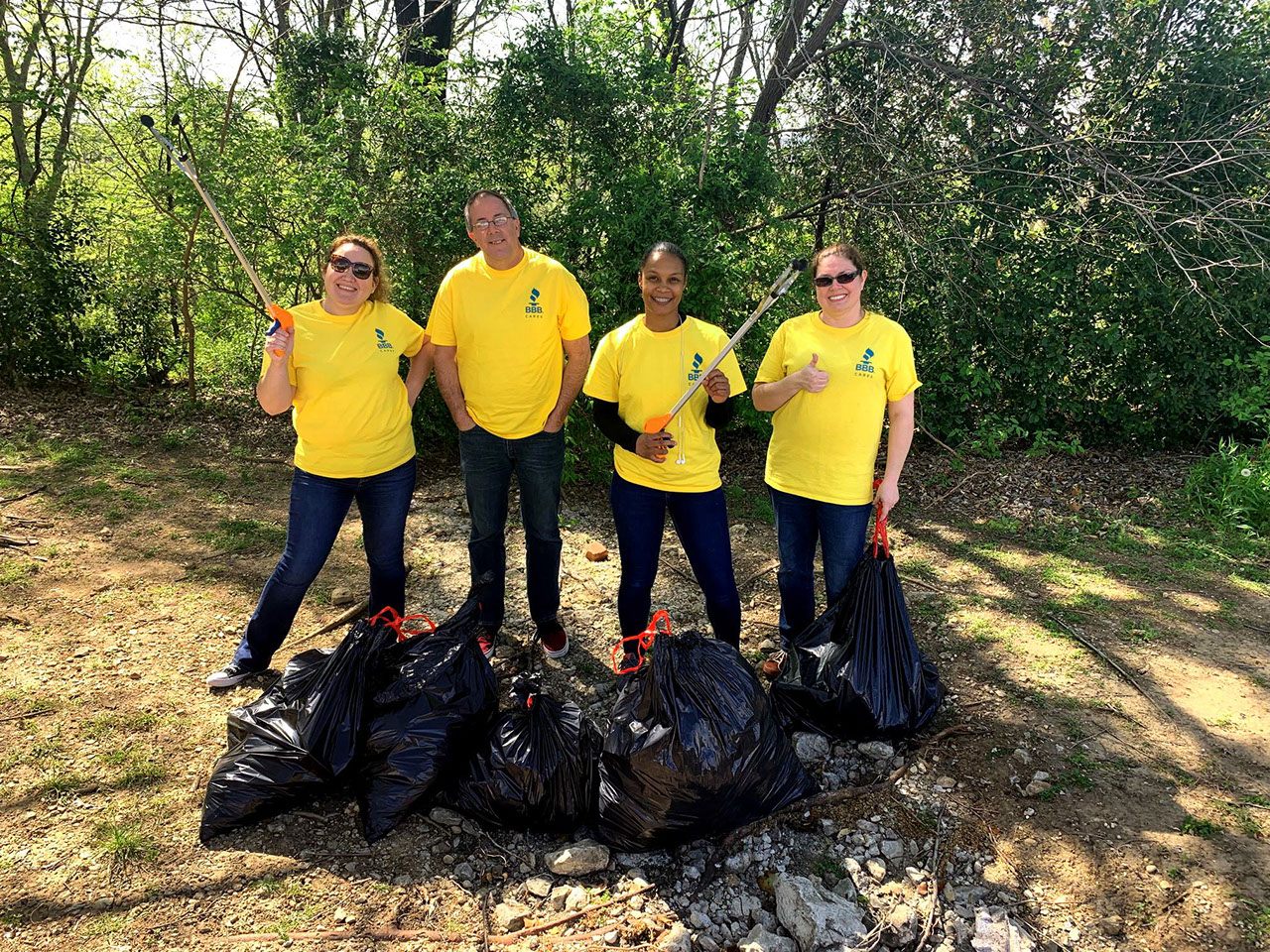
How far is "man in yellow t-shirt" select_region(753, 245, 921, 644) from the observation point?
2836mm

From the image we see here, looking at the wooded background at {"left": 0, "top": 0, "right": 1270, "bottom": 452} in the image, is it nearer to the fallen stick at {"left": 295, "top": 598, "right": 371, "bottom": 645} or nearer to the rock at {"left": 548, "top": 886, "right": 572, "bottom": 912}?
the fallen stick at {"left": 295, "top": 598, "right": 371, "bottom": 645}

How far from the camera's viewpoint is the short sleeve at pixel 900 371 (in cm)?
286

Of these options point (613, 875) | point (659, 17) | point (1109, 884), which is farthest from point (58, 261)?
point (1109, 884)

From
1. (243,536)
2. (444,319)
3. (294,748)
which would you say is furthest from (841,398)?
(243,536)

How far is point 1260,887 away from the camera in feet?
7.29

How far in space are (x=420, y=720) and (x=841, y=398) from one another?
1805 millimetres

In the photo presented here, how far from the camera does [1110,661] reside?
136 inches

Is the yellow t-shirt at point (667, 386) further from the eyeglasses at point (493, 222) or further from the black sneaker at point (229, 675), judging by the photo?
the black sneaker at point (229, 675)

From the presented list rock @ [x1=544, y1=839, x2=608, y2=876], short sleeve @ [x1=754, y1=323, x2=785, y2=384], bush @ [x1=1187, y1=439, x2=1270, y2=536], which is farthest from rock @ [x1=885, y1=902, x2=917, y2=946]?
bush @ [x1=1187, y1=439, x2=1270, y2=536]

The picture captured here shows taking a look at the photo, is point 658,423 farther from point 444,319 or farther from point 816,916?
point 816,916

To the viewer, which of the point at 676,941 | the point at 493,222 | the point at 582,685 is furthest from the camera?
the point at 582,685

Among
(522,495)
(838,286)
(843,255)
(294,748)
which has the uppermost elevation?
(843,255)

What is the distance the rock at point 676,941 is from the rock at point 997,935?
0.75 metres

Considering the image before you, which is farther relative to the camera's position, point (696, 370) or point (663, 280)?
point (696, 370)
